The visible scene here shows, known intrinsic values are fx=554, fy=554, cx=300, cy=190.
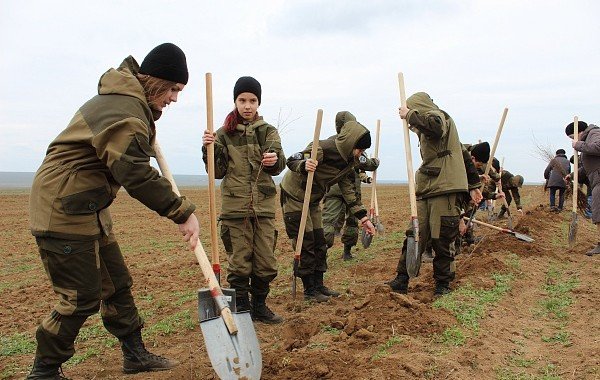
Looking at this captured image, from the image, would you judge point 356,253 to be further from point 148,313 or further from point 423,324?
point 423,324

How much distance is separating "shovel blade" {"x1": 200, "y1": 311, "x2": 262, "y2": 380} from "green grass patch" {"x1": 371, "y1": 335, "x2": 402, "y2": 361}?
0.90m

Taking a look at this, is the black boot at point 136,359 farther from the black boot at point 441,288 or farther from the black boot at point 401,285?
the black boot at point 441,288

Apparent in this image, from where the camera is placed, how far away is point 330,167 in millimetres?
6406

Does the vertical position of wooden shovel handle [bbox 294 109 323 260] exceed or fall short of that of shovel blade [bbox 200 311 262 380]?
it exceeds it

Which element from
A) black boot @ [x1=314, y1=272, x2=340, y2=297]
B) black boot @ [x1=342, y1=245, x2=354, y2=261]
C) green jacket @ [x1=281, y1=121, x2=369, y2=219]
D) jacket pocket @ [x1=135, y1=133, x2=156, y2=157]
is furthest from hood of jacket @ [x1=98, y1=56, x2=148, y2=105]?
black boot @ [x1=342, y1=245, x2=354, y2=261]

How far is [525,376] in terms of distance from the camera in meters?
3.73

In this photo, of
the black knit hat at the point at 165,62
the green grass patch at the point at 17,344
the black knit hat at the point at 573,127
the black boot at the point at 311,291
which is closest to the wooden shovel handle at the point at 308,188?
the black boot at the point at 311,291

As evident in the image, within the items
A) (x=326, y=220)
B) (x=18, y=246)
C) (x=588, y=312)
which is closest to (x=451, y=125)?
(x=588, y=312)

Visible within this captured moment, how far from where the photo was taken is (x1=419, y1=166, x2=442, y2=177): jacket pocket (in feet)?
18.9

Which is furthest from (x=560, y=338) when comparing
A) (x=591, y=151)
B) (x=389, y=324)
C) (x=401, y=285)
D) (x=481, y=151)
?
(x=591, y=151)

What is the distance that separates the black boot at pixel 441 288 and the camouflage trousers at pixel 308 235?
4.26 ft

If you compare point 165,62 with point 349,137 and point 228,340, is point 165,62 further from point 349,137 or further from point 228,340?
point 349,137

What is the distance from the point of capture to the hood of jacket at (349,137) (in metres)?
6.06

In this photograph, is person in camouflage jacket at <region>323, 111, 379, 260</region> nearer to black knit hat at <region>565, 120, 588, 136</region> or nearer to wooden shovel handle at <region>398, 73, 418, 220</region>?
wooden shovel handle at <region>398, 73, 418, 220</region>
